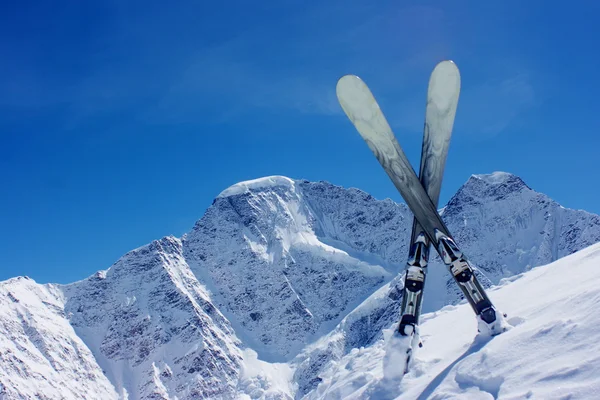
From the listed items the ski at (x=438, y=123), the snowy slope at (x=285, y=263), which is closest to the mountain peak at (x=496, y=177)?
the snowy slope at (x=285, y=263)

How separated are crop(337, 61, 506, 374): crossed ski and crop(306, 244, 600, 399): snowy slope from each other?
1.98m

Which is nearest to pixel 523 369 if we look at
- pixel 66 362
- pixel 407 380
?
pixel 407 380

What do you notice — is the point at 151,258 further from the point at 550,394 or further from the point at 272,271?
the point at 550,394

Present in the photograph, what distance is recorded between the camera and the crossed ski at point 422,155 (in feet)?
47.7

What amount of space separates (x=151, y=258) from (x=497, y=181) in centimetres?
11537

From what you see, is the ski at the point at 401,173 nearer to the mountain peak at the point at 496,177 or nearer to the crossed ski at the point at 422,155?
the crossed ski at the point at 422,155

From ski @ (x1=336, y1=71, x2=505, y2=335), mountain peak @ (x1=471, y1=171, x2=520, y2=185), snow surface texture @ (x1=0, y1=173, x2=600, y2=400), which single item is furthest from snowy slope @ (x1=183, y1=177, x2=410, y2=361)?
ski @ (x1=336, y1=71, x2=505, y2=335)

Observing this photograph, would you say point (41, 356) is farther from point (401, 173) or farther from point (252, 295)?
point (401, 173)

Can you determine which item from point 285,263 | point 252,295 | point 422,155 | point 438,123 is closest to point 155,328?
point 252,295

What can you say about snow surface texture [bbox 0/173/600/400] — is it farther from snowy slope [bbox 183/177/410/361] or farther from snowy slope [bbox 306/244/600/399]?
snowy slope [bbox 306/244/600/399]

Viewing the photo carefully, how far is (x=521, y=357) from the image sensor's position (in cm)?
961

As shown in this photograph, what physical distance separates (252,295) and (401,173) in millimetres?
152964

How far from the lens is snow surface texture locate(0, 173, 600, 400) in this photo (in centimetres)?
13238

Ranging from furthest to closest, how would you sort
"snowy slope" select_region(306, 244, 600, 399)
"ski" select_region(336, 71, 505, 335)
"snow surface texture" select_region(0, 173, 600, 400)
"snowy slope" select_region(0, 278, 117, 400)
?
1. "snow surface texture" select_region(0, 173, 600, 400)
2. "snowy slope" select_region(0, 278, 117, 400)
3. "ski" select_region(336, 71, 505, 335)
4. "snowy slope" select_region(306, 244, 600, 399)
